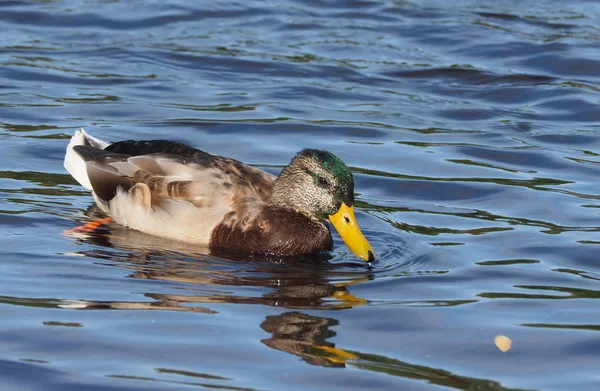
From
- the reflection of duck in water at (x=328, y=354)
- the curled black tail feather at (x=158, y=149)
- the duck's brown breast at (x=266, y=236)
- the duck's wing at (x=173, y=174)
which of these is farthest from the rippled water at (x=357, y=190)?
the curled black tail feather at (x=158, y=149)

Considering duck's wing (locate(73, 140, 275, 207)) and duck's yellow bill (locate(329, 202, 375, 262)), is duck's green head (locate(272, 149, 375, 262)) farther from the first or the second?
duck's wing (locate(73, 140, 275, 207))

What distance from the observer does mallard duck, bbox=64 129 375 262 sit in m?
8.30

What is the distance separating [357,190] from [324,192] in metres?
1.75

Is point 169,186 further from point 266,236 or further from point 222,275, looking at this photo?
point 222,275

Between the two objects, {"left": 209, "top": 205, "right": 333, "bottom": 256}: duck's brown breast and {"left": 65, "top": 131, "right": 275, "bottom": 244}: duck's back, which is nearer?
{"left": 209, "top": 205, "right": 333, "bottom": 256}: duck's brown breast

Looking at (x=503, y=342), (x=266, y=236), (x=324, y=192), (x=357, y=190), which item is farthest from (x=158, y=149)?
(x=503, y=342)

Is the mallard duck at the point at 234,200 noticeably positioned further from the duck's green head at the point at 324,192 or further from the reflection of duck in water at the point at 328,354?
the reflection of duck in water at the point at 328,354

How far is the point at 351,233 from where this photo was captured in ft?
26.8

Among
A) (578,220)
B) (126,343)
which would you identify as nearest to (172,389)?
(126,343)

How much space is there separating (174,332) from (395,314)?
1.29 meters

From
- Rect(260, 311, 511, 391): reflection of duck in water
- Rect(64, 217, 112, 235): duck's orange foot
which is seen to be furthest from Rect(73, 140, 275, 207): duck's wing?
Rect(260, 311, 511, 391): reflection of duck in water

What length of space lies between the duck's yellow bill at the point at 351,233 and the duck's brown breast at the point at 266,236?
0.21m

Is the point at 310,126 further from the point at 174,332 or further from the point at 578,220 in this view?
the point at 174,332

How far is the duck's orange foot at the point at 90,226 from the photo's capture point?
8609mm
